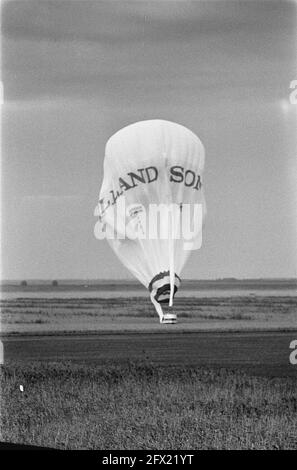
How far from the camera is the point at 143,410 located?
782cm

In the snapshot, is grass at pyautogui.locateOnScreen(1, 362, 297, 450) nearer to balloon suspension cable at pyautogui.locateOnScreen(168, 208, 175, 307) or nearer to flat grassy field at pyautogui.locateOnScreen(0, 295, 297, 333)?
flat grassy field at pyautogui.locateOnScreen(0, 295, 297, 333)

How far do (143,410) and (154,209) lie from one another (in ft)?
5.53

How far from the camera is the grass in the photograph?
7.63 m

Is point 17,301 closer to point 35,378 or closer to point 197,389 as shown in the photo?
point 35,378

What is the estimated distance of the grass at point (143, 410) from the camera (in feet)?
25.0

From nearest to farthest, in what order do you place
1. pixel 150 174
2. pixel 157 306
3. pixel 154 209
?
pixel 154 209
pixel 157 306
pixel 150 174

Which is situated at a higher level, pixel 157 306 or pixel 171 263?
pixel 171 263

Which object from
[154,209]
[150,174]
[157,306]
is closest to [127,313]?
[157,306]

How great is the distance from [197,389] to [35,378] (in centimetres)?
140

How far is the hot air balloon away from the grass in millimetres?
725

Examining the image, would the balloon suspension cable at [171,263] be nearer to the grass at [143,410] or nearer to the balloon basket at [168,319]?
the balloon basket at [168,319]

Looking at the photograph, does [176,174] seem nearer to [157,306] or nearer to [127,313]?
[157,306]

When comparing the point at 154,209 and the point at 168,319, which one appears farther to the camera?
the point at 168,319
